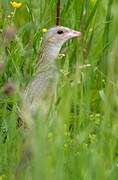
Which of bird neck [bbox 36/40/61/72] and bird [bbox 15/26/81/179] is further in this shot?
bird neck [bbox 36/40/61/72]

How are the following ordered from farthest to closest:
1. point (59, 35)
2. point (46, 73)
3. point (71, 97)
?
point (59, 35)
point (46, 73)
point (71, 97)

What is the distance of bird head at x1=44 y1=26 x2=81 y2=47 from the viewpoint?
23.1 ft

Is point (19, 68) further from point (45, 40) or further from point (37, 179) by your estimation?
point (37, 179)

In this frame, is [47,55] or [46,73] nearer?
[46,73]

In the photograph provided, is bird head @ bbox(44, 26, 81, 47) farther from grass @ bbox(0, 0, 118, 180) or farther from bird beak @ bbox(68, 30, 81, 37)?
grass @ bbox(0, 0, 118, 180)

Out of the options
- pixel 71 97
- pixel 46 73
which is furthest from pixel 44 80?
pixel 71 97

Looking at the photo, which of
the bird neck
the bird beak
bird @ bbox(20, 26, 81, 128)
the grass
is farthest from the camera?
the bird beak

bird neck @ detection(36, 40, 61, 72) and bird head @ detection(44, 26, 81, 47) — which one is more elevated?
bird head @ detection(44, 26, 81, 47)

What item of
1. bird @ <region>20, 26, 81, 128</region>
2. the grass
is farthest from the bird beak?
the grass

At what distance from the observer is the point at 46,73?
6.16 metres

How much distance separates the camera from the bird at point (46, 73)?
5668 mm

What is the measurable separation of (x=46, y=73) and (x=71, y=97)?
1.45 metres

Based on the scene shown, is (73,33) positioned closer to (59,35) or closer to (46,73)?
(59,35)

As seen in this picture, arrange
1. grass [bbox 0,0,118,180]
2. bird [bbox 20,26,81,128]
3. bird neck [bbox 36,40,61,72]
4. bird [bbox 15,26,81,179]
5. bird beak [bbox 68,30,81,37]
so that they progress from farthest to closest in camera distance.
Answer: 1. bird beak [bbox 68,30,81,37]
2. bird neck [bbox 36,40,61,72]
3. bird [bbox 20,26,81,128]
4. bird [bbox 15,26,81,179]
5. grass [bbox 0,0,118,180]
